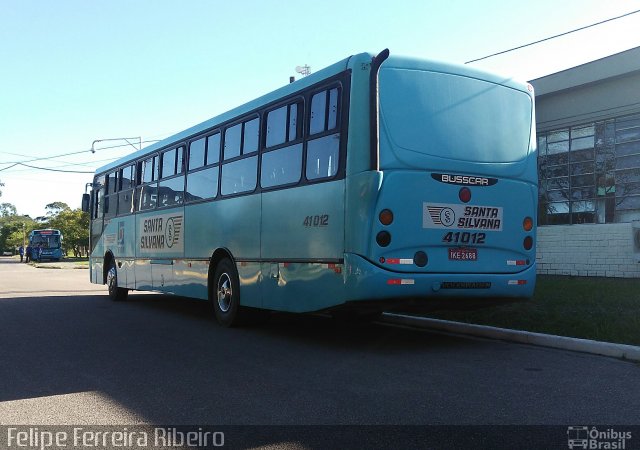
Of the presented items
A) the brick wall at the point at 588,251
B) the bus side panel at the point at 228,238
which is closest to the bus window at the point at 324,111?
the bus side panel at the point at 228,238

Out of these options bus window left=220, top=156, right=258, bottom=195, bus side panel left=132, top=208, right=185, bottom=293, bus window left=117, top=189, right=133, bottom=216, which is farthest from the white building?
bus window left=117, top=189, right=133, bottom=216

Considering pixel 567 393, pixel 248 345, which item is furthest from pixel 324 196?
pixel 567 393

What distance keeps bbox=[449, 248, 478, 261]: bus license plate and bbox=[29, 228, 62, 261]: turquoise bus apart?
56879mm

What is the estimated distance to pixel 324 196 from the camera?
7.16 meters

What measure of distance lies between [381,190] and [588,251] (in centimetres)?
1187

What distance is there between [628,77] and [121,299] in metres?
14.2

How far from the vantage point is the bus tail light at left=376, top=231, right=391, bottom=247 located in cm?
657

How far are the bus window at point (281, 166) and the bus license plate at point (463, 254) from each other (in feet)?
7.16

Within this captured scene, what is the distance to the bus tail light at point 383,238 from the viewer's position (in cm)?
657

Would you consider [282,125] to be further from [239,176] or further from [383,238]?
[383,238]

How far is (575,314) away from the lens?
884 cm

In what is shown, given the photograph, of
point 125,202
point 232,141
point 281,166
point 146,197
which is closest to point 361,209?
point 281,166

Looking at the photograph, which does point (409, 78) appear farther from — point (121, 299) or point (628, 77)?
point (628, 77)

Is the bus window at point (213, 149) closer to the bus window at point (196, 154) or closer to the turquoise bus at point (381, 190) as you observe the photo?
the bus window at point (196, 154)
